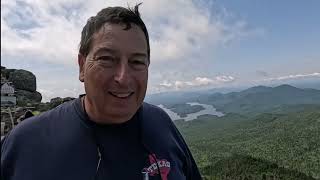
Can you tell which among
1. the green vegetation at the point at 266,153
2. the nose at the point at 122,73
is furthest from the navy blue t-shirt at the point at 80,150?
the green vegetation at the point at 266,153

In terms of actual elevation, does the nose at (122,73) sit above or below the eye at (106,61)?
below

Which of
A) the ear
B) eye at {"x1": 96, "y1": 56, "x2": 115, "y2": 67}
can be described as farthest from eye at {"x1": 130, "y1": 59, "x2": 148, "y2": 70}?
the ear

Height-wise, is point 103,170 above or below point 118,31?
below

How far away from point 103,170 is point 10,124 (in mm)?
694

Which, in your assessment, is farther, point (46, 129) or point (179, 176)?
point (179, 176)

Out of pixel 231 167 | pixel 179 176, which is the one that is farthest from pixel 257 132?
pixel 179 176

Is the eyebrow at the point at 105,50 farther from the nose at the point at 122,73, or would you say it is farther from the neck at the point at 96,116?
the neck at the point at 96,116

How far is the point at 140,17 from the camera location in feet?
7.80

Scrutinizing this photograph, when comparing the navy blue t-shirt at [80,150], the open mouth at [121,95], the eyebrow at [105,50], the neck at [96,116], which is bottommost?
the navy blue t-shirt at [80,150]

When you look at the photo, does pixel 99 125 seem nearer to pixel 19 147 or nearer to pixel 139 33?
pixel 19 147

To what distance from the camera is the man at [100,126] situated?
2152 millimetres

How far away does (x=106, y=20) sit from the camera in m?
2.24

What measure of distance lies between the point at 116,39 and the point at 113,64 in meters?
0.15

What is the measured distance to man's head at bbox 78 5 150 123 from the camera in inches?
85.1
